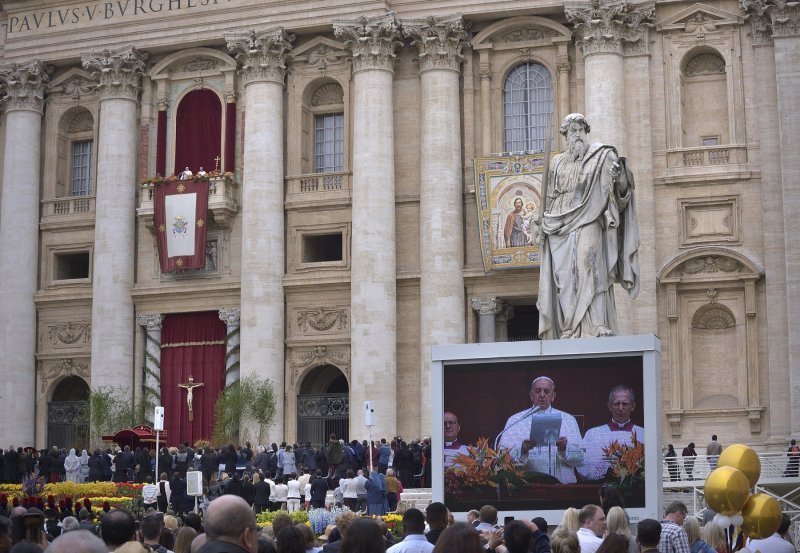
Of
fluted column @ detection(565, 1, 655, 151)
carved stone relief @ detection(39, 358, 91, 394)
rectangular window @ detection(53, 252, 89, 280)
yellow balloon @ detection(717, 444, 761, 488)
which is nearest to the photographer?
yellow balloon @ detection(717, 444, 761, 488)

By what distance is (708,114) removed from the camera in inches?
1620

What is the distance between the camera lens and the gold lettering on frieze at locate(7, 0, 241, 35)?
45.2 meters

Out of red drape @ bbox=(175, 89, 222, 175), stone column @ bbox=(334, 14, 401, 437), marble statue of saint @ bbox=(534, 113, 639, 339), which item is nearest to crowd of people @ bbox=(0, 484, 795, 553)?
marble statue of saint @ bbox=(534, 113, 639, 339)

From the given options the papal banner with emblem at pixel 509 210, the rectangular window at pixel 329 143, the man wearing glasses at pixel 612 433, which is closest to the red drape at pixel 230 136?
the rectangular window at pixel 329 143

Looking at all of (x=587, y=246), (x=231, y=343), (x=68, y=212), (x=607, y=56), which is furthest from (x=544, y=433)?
(x=68, y=212)

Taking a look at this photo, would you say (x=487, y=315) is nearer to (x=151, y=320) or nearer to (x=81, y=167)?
(x=151, y=320)

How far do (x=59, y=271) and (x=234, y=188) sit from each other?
22.8ft

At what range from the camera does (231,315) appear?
4378 centimetres

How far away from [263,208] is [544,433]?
2695 cm

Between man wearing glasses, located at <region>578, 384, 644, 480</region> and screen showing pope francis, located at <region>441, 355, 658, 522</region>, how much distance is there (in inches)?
0.5

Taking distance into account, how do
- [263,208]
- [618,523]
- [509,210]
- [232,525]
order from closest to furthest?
[232,525]
[618,523]
[509,210]
[263,208]

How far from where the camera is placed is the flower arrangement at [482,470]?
56.4 ft

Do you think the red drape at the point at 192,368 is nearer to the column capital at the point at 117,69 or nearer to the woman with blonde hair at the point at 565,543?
the column capital at the point at 117,69

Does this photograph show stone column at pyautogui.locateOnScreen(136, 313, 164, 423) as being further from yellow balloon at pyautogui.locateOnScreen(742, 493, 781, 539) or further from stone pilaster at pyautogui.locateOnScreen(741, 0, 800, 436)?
yellow balloon at pyautogui.locateOnScreen(742, 493, 781, 539)
